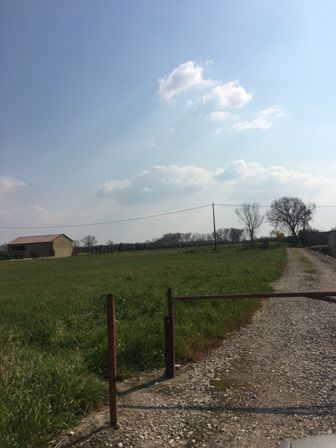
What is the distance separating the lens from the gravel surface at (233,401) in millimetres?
4344

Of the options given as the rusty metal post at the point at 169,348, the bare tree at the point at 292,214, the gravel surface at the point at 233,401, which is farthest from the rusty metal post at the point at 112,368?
the bare tree at the point at 292,214

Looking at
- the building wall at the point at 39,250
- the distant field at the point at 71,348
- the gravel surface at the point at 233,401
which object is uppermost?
the building wall at the point at 39,250

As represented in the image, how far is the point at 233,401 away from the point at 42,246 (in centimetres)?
11848

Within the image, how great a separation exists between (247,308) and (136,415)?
25.1 feet

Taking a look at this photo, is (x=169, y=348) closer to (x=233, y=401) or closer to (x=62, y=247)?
(x=233, y=401)

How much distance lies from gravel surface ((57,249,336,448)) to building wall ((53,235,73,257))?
113827 millimetres

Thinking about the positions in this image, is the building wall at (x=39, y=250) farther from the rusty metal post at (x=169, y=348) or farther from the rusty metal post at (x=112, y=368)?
the rusty metal post at (x=112, y=368)

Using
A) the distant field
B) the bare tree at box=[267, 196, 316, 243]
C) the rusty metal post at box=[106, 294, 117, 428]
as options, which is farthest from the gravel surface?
the bare tree at box=[267, 196, 316, 243]

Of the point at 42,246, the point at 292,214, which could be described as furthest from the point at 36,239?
the point at 292,214

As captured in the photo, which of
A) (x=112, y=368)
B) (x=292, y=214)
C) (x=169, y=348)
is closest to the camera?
(x=112, y=368)

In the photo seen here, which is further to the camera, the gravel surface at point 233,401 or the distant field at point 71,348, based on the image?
the distant field at point 71,348

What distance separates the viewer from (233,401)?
17.4 ft

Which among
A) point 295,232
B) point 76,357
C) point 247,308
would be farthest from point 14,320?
point 295,232

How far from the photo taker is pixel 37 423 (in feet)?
14.0
